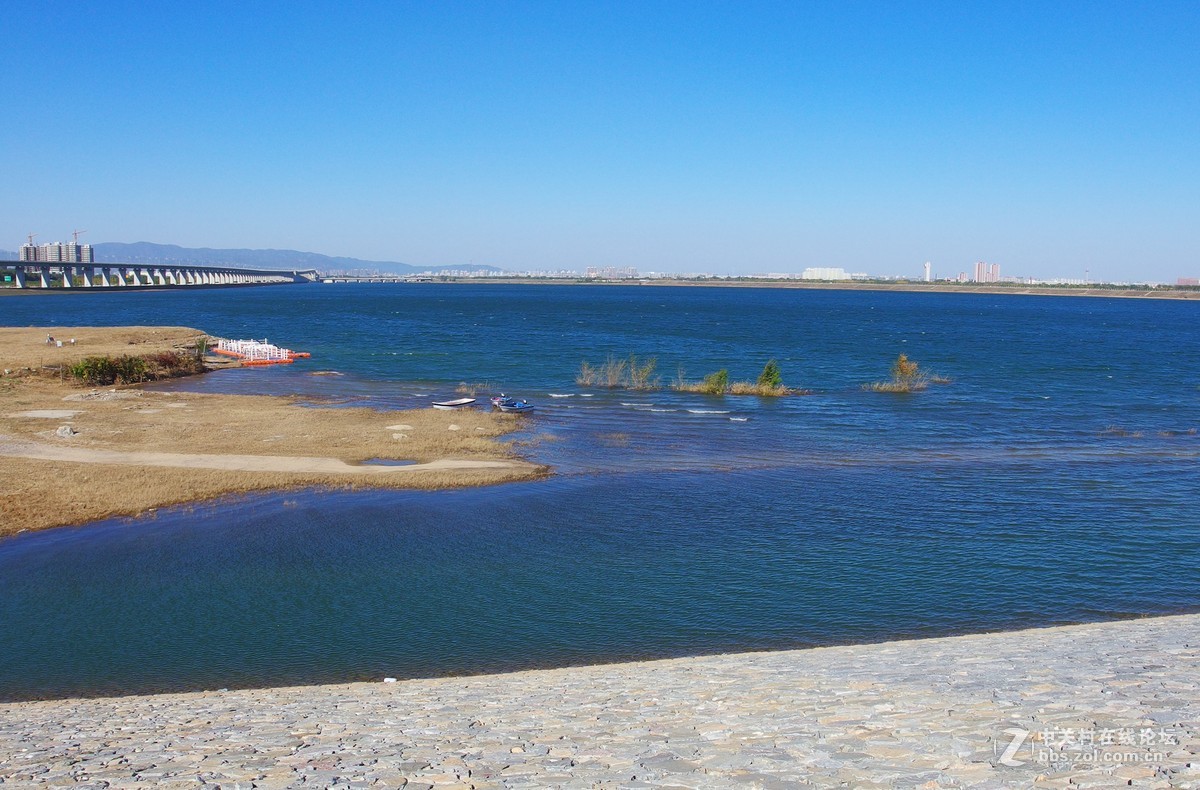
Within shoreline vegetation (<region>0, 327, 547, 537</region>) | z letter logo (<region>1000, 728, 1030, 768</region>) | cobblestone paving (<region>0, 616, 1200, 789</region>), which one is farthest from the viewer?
shoreline vegetation (<region>0, 327, 547, 537</region>)

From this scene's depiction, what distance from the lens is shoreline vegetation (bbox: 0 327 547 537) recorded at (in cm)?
3167

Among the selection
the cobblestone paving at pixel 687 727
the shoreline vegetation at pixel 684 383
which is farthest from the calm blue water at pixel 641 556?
the shoreline vegetation at pixel 684 383

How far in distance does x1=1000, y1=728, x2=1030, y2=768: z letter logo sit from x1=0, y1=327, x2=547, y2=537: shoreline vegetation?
24.9 m

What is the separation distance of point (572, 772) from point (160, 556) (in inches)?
732

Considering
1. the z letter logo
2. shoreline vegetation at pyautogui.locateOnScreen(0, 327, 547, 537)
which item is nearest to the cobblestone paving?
the z letter logo

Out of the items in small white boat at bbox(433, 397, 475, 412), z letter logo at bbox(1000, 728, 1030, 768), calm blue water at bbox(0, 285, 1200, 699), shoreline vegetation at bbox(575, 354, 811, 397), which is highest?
shoreline vegetation at bbox(575, 354, 811, 397)

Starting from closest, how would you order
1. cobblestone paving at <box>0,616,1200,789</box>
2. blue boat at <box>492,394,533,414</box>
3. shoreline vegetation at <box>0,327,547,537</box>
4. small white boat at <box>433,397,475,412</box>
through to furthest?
cobblestone paving at <box>0,616,1200,789</box>
shoreline vegetation at <box>0,327,547,537</box>
small white boat at <box>433,397,475,412</box>
blue boat at <box>492,394,533,414</box>

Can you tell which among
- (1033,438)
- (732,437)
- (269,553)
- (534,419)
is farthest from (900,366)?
(269,553)

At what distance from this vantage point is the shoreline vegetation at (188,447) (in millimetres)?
31672

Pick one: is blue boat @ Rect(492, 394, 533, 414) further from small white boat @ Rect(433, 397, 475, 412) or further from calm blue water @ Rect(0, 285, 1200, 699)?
small white boat @ Rect(433, 397, 475, 412)

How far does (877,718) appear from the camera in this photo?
14188 millimetres

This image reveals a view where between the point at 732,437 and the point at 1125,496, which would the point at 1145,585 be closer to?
the point at 1125,496

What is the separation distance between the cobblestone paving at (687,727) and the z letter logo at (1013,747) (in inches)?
1.9

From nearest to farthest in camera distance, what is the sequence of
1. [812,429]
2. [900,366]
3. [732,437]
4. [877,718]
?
[877,718] < [732,437] < [812,429] < [900,366]
